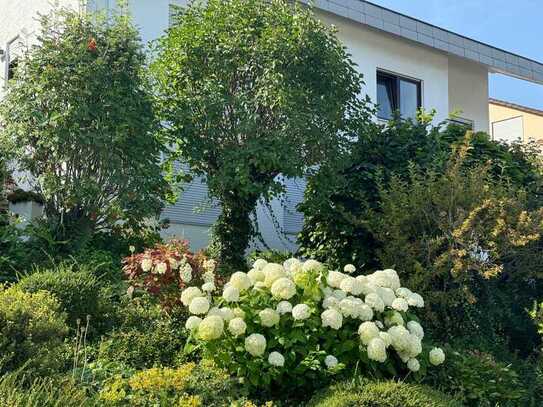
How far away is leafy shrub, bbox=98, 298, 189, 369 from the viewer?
6.23m

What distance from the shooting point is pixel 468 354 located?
6824 millimetres

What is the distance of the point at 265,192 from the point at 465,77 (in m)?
12.9

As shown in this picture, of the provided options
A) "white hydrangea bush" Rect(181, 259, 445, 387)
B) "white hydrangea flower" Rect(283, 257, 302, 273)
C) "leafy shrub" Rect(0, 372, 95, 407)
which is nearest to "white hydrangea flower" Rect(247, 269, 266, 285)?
"white hydrangea bush" Rect(181, 259, 445, 387)

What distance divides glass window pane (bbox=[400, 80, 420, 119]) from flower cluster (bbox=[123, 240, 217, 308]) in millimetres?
11336

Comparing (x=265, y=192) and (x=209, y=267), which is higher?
(x=265, y=192)

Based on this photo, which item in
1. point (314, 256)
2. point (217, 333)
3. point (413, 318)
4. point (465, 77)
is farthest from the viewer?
point (465, 77)

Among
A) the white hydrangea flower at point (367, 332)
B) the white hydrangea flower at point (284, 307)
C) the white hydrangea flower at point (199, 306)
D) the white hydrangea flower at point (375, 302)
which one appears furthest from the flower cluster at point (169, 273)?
the white hydrangea flower at point (367, 332)

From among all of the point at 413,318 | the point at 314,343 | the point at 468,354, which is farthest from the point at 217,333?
the point at 468,354

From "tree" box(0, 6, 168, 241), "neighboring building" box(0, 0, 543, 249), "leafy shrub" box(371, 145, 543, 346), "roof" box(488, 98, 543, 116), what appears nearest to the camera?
"leafy shrub" box(371, 145, 543, 346)

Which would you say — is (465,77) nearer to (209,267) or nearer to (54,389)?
(209,267)

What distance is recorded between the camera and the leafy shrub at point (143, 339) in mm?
6230

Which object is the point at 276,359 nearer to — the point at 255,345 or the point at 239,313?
the point at 255,345

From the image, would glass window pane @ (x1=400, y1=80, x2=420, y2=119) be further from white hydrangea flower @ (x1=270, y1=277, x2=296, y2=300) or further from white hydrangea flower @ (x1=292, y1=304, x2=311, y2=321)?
white hydrangea flower @ (x1=292, y1=304, x2=311, y2=321)

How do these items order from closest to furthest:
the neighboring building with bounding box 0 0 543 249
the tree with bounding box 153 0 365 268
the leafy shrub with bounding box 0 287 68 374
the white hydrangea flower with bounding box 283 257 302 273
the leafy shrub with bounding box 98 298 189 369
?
the leafy shrub with bounding box 0 287 68 374 → the leafy shrub with bounding box 98 298 189 369 → the white hydrangea flower with bounding box 283 257 302 273 → the tree with bounding box 153 0 365 268 → the neighboring building with bounding box 0 0 543 249
